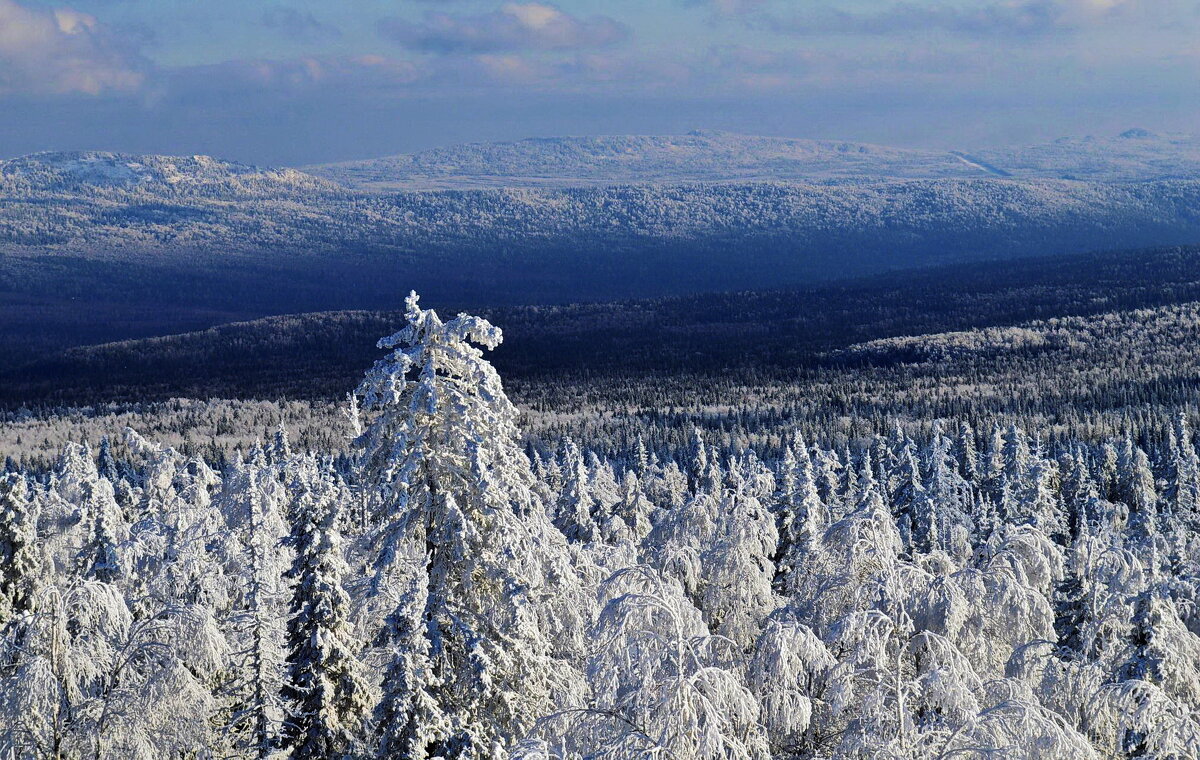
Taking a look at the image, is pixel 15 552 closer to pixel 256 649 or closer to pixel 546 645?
pixel 256 649

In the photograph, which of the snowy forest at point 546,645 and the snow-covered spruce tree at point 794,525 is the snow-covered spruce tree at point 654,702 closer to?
the snowy forest at point 546,645

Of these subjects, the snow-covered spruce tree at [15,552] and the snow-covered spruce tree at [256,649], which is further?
the snow-covered spruce tree at [15,552]

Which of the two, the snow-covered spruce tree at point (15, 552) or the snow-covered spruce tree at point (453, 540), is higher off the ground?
the snow-covered spruce tree at point (453, 540)

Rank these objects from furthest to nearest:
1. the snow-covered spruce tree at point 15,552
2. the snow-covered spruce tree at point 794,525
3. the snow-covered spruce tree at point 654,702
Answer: the snow-covered spruce tree at point 15,552 → the snow-covered spruce tree at point 794,525 → the snow-covered spruce tree at point 654,702

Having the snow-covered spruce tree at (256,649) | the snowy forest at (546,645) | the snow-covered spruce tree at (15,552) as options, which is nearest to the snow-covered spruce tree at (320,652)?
the snowy forest at (546,645)

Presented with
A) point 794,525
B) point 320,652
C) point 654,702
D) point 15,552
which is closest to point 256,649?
point 320,652

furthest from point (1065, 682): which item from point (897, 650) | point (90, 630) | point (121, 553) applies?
point (121, 553)
